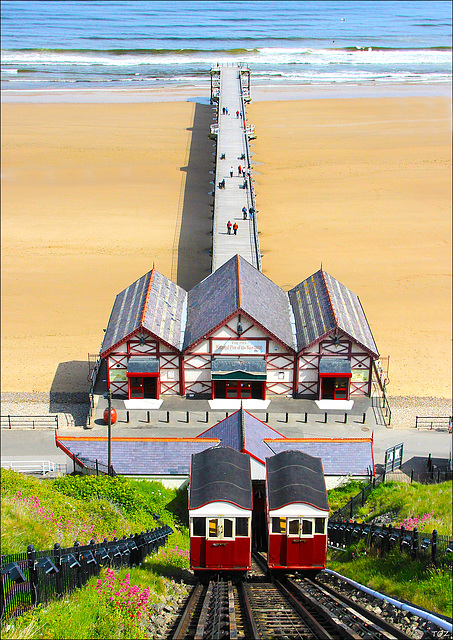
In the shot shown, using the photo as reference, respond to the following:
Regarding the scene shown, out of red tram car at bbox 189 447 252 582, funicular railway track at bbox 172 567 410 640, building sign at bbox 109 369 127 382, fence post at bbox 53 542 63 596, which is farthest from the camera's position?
building sign at bbox 109 369 127 382

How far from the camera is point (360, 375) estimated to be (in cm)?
3097

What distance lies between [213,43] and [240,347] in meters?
110

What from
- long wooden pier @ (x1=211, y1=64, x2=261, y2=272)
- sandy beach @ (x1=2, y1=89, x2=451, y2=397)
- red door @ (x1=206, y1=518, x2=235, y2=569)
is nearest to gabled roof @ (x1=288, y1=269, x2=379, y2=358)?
sandy beach @ (x1=2, y1=89, x2=451, y2=397)

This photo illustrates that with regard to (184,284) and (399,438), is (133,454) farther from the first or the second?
(184,284)

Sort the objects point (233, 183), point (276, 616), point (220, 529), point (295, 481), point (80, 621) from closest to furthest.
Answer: point (80, 621) < point (276, 616) < point (220, 529) < point (295, 481) < point (233, 183)

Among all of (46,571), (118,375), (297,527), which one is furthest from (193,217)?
(46,571)

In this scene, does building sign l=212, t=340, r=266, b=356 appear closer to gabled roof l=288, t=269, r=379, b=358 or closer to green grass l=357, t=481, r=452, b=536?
gabled roof l=288, t=269, r=379, b=358

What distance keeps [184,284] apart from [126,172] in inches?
854

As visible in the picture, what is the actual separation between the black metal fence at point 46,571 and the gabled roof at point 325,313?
17.0 meters

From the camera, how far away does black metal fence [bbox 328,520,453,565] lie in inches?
594

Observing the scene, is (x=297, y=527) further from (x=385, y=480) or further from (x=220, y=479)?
(x=385, y=480)

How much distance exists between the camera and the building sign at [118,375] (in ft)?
101

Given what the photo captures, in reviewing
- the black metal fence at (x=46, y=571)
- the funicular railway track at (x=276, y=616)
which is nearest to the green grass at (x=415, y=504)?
the funicular railway track at (x=276, y=616)

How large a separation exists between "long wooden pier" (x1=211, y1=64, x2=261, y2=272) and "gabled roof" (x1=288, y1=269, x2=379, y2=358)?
462cm
